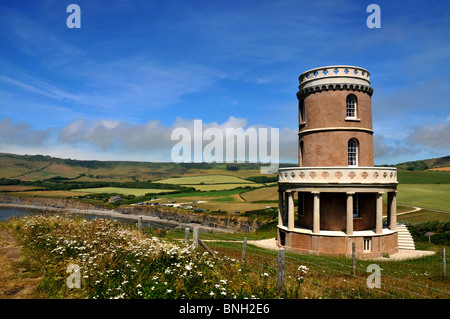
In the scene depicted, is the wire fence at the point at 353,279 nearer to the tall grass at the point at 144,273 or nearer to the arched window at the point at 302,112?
the tall grass at the point at 144,273

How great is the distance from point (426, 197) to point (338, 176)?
43.0 meters

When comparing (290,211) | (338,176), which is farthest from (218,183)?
(338,176)

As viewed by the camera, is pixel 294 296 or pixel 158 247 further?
pixel 158 247

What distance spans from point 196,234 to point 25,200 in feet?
431

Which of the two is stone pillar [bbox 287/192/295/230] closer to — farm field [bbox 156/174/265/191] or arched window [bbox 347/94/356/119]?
arched window [bbox 347/94/356/119]

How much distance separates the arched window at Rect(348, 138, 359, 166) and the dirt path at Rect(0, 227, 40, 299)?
21.3m

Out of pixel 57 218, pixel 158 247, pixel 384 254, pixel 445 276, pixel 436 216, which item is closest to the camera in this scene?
pixel 158 247

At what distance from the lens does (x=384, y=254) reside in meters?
20.8

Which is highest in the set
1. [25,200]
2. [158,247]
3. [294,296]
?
[158,247]

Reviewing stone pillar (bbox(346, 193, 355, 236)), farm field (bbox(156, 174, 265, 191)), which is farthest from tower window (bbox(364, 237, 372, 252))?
farm field (bbox(156, 174, 265, 191))

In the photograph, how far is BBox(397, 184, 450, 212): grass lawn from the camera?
148 feet
